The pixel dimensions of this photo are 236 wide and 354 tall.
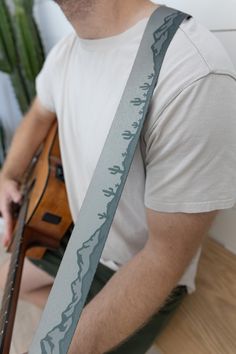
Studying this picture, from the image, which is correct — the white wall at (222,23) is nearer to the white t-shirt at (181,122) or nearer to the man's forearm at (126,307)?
the white t-shirt at (181,122)

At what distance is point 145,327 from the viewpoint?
721mm

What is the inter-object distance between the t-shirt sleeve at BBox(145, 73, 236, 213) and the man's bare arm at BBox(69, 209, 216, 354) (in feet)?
0.12

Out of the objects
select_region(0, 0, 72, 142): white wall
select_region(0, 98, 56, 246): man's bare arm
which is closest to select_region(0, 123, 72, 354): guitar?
select_region(0, 98, 56, 246): man's bare arm

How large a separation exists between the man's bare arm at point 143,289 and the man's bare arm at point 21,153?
53cm

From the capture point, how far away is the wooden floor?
2.24 ft

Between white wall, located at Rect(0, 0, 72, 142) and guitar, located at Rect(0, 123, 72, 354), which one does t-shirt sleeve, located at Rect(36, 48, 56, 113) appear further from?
white wall, located at Rect(0, 0, 72, 142)

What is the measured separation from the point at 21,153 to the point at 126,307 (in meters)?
0.70

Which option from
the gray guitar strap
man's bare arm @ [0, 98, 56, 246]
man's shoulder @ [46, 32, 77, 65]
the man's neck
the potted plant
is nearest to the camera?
the gray guitar strap

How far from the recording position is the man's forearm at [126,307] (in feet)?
1.92

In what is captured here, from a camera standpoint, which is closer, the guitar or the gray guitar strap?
the gray guitar strap

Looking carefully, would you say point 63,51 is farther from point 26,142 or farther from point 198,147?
point 198,147

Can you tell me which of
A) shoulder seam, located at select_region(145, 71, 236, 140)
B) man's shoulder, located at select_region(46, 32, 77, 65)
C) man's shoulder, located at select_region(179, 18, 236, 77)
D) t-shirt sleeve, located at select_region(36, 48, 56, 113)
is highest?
man's shoulder, located at select_region(179, 18, 236, 77)

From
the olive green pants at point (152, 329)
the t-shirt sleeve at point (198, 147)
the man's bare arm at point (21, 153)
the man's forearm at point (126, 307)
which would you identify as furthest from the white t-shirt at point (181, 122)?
the man's bare arm at point (21, 153)

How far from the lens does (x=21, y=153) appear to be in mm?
1135
